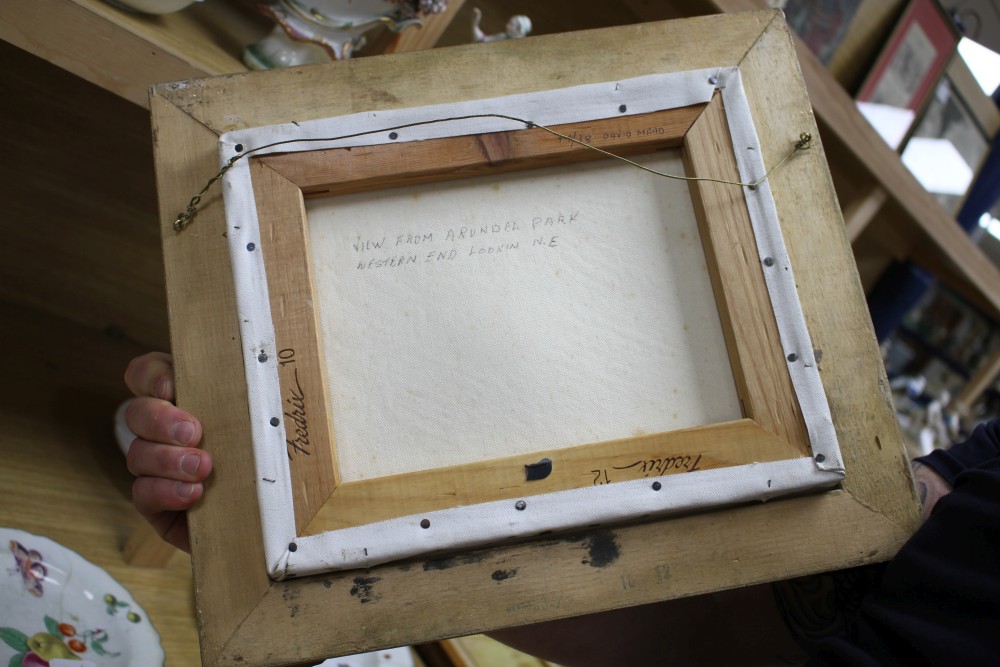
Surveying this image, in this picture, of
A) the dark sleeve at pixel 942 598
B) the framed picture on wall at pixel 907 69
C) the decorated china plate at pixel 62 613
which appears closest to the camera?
the dark sleeve at pixel 942 598

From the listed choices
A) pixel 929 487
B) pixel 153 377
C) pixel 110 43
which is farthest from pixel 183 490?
pixel 929 487

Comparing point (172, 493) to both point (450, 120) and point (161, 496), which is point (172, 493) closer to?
point (161, 496)

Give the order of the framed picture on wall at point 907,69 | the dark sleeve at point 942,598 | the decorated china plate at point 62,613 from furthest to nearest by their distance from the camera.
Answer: the framed picture on wall at point 907,69 < the decorated china plate at point 62,613 < the dark sleeve at point 942,598

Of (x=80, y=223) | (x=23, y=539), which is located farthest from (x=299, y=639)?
(x=80, y=223)

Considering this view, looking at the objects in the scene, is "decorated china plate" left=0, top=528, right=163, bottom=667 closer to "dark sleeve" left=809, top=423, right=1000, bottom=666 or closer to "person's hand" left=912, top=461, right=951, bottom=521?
"dark sleeve" left=809, top=423, right=1000, bottom=666

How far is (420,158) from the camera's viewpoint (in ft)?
1.68

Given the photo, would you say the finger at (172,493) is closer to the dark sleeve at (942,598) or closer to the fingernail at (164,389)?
the fingernail at (164,389)

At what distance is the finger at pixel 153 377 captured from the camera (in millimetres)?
535

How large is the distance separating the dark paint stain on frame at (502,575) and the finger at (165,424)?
218mm

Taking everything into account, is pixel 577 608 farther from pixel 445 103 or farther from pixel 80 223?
pixel 80 223

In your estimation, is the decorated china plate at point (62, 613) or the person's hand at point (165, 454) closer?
the person's hand at point (165, 454)

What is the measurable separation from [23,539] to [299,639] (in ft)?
A: 1.25

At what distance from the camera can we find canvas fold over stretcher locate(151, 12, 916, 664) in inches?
18.3

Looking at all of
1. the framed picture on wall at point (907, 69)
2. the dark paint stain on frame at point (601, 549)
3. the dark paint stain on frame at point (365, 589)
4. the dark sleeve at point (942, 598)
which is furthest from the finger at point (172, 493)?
the framed picture on wall at point (907, 69)
